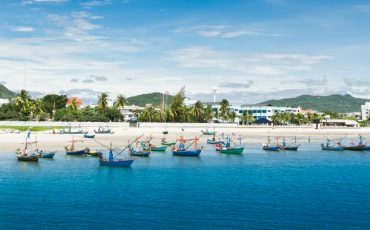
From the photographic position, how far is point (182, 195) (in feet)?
142

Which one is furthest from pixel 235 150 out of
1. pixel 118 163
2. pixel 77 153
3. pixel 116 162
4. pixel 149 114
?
pixel 149 114

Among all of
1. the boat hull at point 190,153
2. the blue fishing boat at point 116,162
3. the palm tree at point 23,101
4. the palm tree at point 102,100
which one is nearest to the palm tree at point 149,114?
the palm tree at point 102,100

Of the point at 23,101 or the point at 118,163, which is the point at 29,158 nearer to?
the point at 118,163

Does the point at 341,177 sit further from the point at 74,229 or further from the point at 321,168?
the point at 74,229

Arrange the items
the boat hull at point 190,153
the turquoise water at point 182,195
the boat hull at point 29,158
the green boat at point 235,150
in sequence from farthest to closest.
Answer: the green boat at point 235,150
the boat hull at point 190,153
the boat hull at point 29,158
the turquoise water at point 182,195

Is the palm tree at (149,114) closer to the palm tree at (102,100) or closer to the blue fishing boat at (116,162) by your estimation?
the palm tree at (102,100)

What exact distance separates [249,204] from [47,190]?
21198 mm

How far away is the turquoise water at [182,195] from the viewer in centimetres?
3341

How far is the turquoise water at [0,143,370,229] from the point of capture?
33.4m

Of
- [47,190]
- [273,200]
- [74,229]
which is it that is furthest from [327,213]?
[47,190]

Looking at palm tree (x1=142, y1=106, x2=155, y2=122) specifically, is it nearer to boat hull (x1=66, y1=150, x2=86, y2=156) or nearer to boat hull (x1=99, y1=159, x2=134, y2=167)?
boat hull (x1=66, y1=150, x2=86, y2=156)

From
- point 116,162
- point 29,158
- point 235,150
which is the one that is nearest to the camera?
point 116,162

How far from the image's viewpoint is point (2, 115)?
148 m

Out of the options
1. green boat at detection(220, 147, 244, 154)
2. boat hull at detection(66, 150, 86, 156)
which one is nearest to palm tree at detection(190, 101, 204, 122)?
green boat at detection(220, 147, 244, 154)
